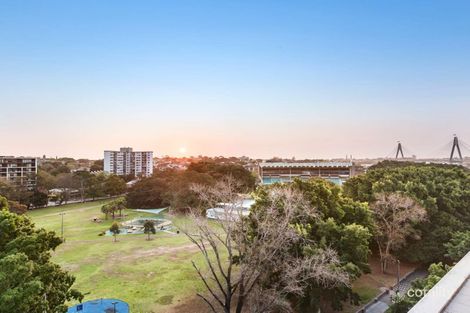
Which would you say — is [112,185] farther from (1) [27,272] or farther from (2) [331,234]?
(1) [27,272]

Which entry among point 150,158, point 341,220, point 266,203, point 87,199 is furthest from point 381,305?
point 150,158

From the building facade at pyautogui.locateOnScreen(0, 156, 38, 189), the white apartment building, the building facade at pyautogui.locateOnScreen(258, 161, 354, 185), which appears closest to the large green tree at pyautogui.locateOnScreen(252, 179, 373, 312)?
the building facade at pyautogui.locateOnScreen(0, 156, 38, 189)

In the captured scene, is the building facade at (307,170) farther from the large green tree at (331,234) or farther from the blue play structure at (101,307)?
the blue play structure at (101,307)

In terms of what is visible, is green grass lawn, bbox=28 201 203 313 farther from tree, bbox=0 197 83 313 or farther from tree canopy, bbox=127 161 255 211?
tree canopy, bbox=127 161 255 211

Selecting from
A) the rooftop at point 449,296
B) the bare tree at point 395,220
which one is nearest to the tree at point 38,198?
the bare tree at point 395,220

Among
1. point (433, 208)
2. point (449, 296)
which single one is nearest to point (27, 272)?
point (449, 296)
